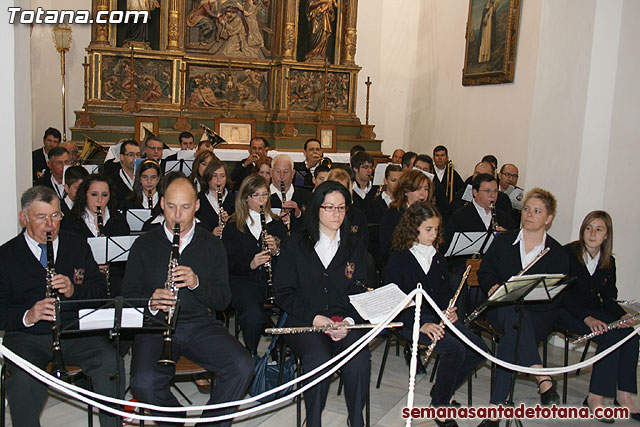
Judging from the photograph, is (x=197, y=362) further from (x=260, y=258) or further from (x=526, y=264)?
(x=526, y=264)

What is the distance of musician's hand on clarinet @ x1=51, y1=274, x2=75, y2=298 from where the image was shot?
135 inches

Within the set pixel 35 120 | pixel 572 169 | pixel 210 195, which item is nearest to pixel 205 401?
pixel 210 195

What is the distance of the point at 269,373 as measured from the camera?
4.27m

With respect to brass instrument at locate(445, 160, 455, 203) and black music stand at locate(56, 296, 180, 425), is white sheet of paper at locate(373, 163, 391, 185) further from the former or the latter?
black music stand at locate(56, 296, 180, 425)

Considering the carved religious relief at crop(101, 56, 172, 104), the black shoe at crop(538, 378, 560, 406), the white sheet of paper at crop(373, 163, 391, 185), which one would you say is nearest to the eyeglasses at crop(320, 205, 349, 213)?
the black shoe at crop(538, 378, 560, 406)

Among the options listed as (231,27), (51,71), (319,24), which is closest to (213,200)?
(231,27)

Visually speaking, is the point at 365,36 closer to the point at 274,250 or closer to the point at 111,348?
the point at 274,250

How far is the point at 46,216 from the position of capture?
144 inches

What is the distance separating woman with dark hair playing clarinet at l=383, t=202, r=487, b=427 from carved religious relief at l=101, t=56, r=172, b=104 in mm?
7958

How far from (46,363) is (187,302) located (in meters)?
0.85

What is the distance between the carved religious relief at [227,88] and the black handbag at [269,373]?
8094 mm

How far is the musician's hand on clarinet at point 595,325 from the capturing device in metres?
4.38

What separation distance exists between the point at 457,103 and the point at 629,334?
789 centimetres

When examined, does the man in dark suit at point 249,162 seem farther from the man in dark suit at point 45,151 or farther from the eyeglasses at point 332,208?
the eyeglasses at point 332,208
